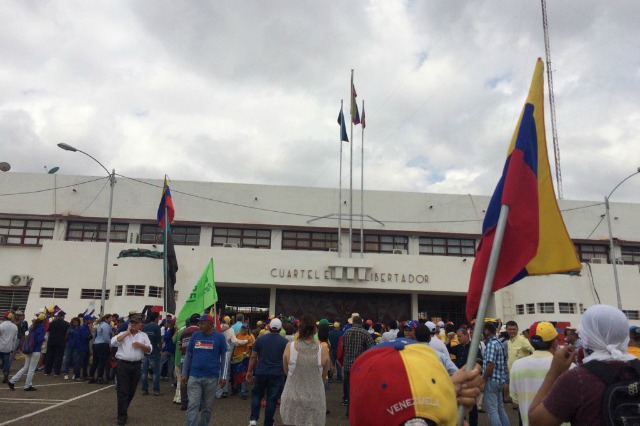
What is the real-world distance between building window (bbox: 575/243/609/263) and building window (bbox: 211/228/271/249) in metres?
16.6

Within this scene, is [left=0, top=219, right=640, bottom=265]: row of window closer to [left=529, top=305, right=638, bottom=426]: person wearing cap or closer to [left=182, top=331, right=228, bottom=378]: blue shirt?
[left=182, top=331, right=228, bottom=378]: blue shirt

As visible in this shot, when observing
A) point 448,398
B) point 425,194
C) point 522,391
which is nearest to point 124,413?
point 522,391

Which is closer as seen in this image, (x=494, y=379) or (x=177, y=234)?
(x=494, y=379)

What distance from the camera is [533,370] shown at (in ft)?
16.7

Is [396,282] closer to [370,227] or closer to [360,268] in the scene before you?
[360,268]

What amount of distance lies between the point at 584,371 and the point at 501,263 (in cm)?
102

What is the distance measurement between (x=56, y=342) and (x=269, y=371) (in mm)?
10179

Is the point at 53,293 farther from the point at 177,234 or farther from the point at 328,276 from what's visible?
the point at 328,276

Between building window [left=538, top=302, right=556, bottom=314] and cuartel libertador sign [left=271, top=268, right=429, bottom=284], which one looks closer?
building window [left=538, top=302, right=556, bottom=314]

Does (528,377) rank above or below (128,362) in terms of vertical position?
above

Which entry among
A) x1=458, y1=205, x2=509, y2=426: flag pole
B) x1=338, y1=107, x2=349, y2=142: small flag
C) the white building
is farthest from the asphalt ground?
x1=338, y1=107, x2=349, y2=142: small flag

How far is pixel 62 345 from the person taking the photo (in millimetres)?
14562

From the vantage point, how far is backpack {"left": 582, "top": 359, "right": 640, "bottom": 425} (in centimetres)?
221

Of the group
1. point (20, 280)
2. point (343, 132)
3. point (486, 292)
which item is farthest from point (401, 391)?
point (20, 280)
